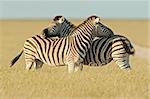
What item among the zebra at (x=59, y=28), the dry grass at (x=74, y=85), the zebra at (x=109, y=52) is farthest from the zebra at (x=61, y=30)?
the dry grass at (x=74, y=85)

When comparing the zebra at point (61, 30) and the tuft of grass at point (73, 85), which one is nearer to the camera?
the tuft of grass at point (73, 85)

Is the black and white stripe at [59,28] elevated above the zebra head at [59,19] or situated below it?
below

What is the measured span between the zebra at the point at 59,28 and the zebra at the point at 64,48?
11.2 inches

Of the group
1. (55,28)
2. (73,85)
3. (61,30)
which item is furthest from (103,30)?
(73,85)

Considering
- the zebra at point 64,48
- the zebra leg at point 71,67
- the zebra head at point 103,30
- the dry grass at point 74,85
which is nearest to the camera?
the dry grass at point 74,85

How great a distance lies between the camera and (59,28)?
14984 mm

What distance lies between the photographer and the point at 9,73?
1331 cm

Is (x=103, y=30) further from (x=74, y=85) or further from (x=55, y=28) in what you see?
(x=74, y=85)

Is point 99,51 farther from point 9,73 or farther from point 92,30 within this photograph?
point 9,73

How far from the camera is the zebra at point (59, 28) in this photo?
49.1 feet

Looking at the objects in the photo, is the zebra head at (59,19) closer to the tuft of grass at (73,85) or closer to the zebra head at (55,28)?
the zebra head at (55,28)

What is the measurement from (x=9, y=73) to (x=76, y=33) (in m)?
2.23

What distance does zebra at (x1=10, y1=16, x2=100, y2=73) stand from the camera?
45.1 feet

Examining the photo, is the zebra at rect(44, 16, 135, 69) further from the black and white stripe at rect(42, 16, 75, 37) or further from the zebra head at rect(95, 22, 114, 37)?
the black and white stripe at rect(42, 16, 75, 37)
